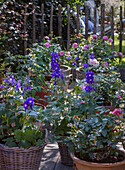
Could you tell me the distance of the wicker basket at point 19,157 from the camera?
255 centimetres

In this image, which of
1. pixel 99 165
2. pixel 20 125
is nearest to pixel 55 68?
pixel 20 125

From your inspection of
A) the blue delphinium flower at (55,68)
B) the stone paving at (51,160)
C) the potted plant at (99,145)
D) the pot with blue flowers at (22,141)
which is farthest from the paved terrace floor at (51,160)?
the blue delphinium flower at (55,68)

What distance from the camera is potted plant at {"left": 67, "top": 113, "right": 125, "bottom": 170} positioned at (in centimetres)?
230

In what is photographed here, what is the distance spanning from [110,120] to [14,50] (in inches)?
156

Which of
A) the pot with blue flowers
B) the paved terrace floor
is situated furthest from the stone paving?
the pot with blue flowers

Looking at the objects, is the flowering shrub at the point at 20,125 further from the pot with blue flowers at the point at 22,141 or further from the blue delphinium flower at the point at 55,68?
the blue delphinium flower at the point at 55,68

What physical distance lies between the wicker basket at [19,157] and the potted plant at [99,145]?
0.33 meters

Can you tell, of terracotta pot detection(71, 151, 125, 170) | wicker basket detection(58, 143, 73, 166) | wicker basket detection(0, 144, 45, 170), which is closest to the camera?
terracotta pot detection(71, 151, 125, 170)

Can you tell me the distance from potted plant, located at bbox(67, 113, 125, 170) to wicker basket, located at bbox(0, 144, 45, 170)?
1.07 feet

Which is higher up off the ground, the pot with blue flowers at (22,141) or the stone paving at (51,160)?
the pot with blue flowers at (22,141)

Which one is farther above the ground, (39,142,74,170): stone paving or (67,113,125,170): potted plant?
(67,113,125,170): potted plant

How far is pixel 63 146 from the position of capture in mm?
2871

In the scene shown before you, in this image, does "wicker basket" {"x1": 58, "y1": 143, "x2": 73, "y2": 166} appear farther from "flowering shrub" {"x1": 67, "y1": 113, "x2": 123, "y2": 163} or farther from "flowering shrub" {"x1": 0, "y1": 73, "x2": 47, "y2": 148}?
"flowering shrub" {"x1": 67, "y1": 113, "x2": 123, "y2": 163}

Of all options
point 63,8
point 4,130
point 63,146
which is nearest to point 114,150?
point 63,146
